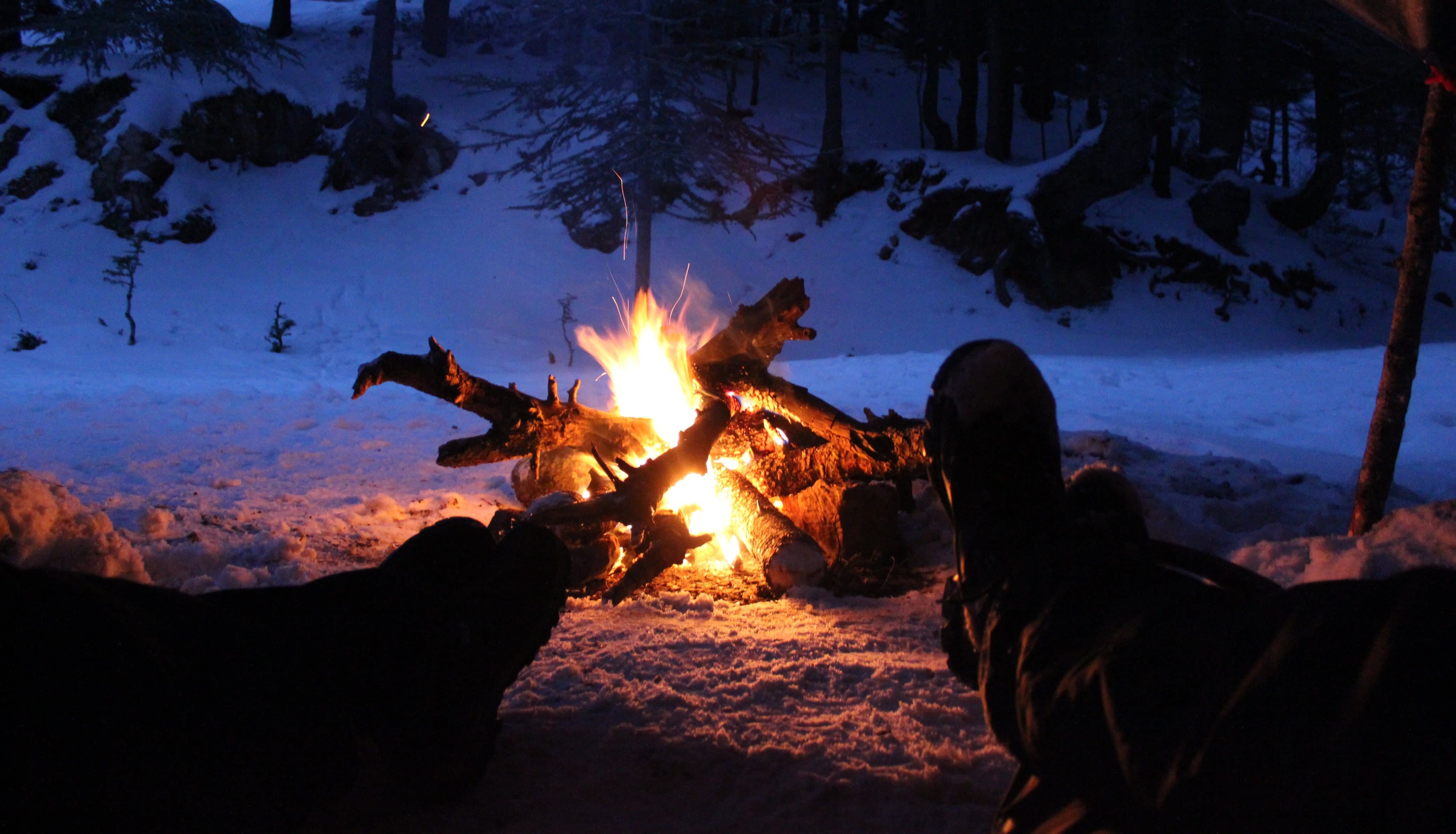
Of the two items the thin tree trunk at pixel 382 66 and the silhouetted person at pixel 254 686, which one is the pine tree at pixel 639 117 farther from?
the silhouetted person at pixel 254 686

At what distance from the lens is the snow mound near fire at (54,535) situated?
242 centimetres

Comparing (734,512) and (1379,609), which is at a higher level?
(1379,609)

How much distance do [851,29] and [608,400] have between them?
23.2 metres

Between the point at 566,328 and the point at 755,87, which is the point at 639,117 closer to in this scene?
the point at 566,328

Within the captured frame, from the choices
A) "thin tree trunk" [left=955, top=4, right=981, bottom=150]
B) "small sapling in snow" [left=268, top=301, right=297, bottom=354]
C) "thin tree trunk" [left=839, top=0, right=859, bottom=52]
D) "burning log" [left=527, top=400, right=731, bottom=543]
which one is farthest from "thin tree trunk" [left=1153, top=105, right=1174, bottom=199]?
"small sapling in snow" [left=268, top=301, right=297, bottom=354]

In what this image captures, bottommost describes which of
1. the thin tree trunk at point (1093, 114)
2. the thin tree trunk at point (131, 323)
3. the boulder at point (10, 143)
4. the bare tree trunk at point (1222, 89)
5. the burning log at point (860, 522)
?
the thin tree trunk at point (131, 323)

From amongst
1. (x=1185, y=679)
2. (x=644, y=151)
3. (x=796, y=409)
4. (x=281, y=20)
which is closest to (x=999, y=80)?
(x=644, y=151)

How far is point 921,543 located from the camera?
3.77 m

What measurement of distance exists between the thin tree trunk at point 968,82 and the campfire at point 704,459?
60.1ft

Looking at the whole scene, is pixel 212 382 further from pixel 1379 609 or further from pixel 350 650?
pixel 1379 609

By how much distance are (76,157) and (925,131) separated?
21401mm

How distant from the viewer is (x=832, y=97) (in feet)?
57.0

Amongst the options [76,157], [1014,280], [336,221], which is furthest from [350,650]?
[76,157]

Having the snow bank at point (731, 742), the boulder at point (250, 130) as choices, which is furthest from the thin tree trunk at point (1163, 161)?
the boulder at point (250, 130)
